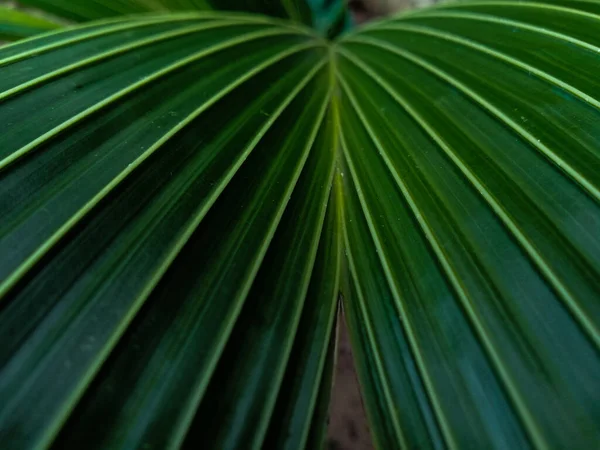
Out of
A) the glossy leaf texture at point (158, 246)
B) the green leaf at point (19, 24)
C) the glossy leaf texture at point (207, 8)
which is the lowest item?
the glossy leaf texture at point (158, 246)

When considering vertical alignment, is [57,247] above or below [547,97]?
below

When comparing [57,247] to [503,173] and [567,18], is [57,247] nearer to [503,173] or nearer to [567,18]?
[503,173]

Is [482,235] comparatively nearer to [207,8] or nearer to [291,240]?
[291,240]

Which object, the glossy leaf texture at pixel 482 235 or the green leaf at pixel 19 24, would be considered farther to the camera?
the green leaf at pixel 19 24

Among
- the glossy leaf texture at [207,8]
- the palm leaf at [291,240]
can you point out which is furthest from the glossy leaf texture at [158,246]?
the glossy leaf texture at [207,8]

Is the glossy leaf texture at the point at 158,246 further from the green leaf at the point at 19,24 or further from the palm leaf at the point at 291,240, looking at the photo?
the green leaf at the point at 19,24

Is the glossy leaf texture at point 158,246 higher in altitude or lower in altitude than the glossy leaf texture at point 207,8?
lower

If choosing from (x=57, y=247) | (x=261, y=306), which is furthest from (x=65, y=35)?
(x=261, y=306)
